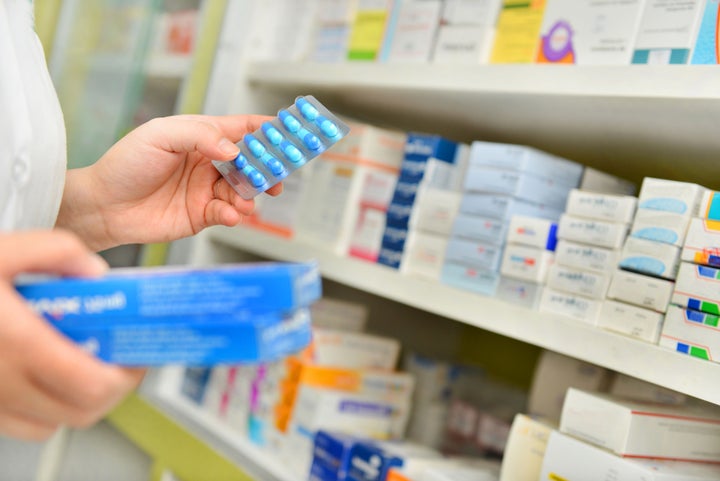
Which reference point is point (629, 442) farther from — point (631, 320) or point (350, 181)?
point (350, 181)

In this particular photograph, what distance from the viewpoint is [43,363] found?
0.61 meters

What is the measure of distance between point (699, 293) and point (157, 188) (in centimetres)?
78

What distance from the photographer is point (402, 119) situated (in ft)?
6.42

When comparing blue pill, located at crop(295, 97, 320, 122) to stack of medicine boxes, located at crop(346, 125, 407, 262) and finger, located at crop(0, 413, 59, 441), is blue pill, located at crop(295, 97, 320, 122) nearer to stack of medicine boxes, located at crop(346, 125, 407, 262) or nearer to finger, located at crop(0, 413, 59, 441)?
finger, located at crop(0, 413, 59, 441)

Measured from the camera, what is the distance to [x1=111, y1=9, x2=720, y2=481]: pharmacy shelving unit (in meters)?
1.11

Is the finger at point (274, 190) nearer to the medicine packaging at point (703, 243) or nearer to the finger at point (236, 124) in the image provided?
the finger at point (236, 124)

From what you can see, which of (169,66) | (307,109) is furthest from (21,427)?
(169,66)

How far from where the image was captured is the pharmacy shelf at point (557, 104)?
1.14 metres

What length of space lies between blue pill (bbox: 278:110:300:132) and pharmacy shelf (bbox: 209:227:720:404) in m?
0.47

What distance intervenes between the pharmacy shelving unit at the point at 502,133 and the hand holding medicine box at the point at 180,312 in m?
0.64

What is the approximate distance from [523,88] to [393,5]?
50cm

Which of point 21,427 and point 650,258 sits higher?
point 650,258

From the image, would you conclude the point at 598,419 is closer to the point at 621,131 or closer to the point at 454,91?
the point at 621,131

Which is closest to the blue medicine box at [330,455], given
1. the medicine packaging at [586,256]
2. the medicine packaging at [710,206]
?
the medicine packaging at [586,256]
